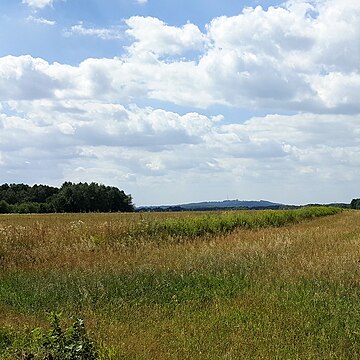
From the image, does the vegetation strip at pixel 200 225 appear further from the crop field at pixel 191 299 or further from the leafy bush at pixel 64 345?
the leafy bush at pixel 64 345

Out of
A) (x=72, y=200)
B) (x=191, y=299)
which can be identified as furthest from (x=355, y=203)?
(x=191, y=299)

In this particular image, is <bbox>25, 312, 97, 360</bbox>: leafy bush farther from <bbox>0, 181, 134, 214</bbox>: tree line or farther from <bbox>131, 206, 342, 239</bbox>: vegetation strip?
<bbox>0, 181, 134, 214</bbox>: tree line

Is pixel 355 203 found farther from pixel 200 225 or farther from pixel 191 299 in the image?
pixel 191 299

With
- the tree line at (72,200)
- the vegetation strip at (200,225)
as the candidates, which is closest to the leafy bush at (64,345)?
the vegetation strip at (200,225)

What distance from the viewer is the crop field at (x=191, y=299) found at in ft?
25.4

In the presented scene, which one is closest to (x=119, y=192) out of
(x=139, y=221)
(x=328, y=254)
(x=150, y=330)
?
(x=139, y=221)

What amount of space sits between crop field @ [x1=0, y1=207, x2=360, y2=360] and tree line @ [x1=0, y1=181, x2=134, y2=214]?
224 ft

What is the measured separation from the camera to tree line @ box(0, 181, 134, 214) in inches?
3406

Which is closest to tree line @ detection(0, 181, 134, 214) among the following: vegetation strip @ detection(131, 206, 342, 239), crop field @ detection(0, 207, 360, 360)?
vegetation strip @ detection(131, 206, 342, 239)

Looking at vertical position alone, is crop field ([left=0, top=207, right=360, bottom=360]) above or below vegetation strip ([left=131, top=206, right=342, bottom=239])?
below

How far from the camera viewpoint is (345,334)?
7988 millimetres

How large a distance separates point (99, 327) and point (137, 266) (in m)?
5.38

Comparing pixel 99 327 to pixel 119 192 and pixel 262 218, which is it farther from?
pixel 119 192

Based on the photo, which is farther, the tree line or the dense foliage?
the dense foliage
